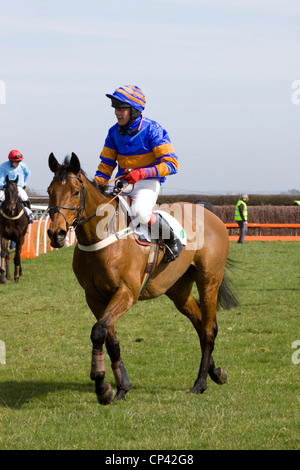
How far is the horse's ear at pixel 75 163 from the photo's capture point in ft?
19.5

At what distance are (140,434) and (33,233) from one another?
1736 cm

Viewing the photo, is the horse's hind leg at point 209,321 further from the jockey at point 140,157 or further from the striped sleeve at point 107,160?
the striped sleeve at point 107,160

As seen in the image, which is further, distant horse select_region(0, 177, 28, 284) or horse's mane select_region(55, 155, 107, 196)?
distant horse select_region(0, 177, 28, 284)

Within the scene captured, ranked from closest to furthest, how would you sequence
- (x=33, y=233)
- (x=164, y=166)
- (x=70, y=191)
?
1. (x=70, y=191)
2. (x=164, y=166)
3. (x=33, y=233)

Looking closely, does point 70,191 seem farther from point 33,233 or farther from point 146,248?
point 33,233

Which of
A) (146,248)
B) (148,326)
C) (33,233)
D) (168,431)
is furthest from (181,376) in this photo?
(33,233)

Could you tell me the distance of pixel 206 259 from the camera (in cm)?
738

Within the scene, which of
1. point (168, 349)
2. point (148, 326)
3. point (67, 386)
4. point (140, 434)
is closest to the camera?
point (140, 434)

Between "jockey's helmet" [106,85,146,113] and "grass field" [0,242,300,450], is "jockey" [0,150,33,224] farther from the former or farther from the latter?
"jockey's helmet" [106,85,146,113]

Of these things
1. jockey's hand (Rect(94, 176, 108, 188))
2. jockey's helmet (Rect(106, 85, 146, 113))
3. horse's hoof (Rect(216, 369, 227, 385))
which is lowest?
horse's hoof (Rect(216, 369, 227, 385))

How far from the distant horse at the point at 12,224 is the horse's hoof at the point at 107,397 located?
31.9 feet

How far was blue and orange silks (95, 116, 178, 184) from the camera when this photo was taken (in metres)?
6.54

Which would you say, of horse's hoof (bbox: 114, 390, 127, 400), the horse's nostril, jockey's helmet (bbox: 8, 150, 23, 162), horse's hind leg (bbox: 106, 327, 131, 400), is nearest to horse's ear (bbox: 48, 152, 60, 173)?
the horse's nostril

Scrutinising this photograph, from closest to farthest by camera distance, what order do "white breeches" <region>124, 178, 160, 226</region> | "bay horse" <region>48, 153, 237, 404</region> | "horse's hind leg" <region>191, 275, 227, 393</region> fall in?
"bay horse" <region>48, 153, 237, 404</region> < "white breeches" <region>124, 178, 160, 226</region> < "horse's hind leg" <region>191, 275, 227, 393</region>
